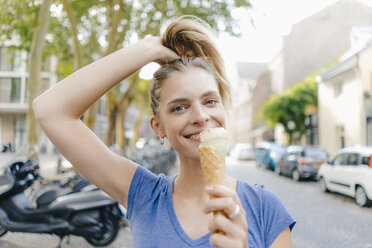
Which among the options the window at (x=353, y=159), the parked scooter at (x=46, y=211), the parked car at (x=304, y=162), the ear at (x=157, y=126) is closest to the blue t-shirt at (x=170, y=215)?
the ear at (x=157, y=126)

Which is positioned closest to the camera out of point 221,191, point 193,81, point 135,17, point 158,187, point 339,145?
point 221,191

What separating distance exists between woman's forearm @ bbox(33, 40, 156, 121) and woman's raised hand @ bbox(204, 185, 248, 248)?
0.73 m

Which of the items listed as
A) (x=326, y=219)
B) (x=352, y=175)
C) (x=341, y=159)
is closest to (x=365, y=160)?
(x=352, y=175)

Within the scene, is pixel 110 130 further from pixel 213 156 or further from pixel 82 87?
pixel 213 156

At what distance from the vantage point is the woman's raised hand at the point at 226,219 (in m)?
0.97

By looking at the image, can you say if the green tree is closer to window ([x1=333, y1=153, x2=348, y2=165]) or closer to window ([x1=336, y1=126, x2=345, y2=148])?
window ([x1=336, y1=126, x2=345, y2=148])

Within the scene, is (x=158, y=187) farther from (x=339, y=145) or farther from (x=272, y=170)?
(x=339, y=145)

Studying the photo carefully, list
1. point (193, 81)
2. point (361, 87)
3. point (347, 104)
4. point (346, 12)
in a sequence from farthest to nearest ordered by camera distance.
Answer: point (346, 12), point (347, 104), point (361, 87), point (193, 81)

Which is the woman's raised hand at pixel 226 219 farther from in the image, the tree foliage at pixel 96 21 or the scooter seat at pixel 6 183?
the tree foliage at pixel 96 21

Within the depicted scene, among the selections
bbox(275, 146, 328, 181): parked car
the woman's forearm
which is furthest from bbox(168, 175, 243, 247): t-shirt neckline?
bbox(275, 146, 328, 181): parked car

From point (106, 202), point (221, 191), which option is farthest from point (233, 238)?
point (106, 202)

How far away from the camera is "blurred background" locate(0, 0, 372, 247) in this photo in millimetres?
6733

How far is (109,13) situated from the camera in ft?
41.7

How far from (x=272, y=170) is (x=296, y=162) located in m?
5.67
